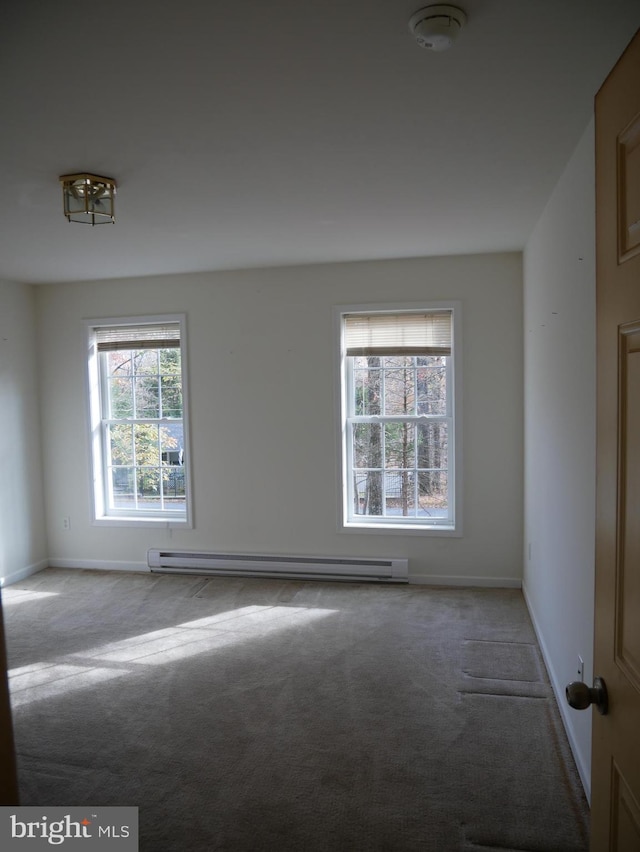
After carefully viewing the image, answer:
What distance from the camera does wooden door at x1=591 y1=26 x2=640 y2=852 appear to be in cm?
108

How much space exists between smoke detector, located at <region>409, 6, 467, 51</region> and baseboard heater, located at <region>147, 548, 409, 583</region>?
3.93 m

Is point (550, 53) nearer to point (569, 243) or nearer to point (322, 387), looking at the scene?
point (569, 243)

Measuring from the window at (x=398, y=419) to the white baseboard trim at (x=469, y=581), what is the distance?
1.33 feet

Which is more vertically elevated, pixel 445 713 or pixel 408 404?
pixel 408 404

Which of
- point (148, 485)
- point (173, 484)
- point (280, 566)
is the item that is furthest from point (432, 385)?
point (148, 485)

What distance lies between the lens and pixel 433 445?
5.02 metres

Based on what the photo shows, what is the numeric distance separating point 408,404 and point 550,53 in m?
3.36

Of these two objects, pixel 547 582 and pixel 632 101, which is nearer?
pixel 632 101

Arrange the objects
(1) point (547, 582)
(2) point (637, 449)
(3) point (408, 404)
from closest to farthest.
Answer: (2) point (637, 449)
(1) point (547, 582)
(3) point (408, 404)

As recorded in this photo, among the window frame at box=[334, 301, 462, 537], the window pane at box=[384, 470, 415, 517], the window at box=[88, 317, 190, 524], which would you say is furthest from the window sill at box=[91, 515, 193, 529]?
the window pane at box=[384, 470, 415, 517]

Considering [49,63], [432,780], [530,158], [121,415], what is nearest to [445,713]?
[432,780]

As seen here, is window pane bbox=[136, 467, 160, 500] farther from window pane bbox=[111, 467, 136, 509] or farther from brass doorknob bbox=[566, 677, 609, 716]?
brass doorknob bbox=[566, 677, 609, 716]

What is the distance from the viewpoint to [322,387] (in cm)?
507

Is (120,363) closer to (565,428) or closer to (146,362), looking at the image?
(146,362)
